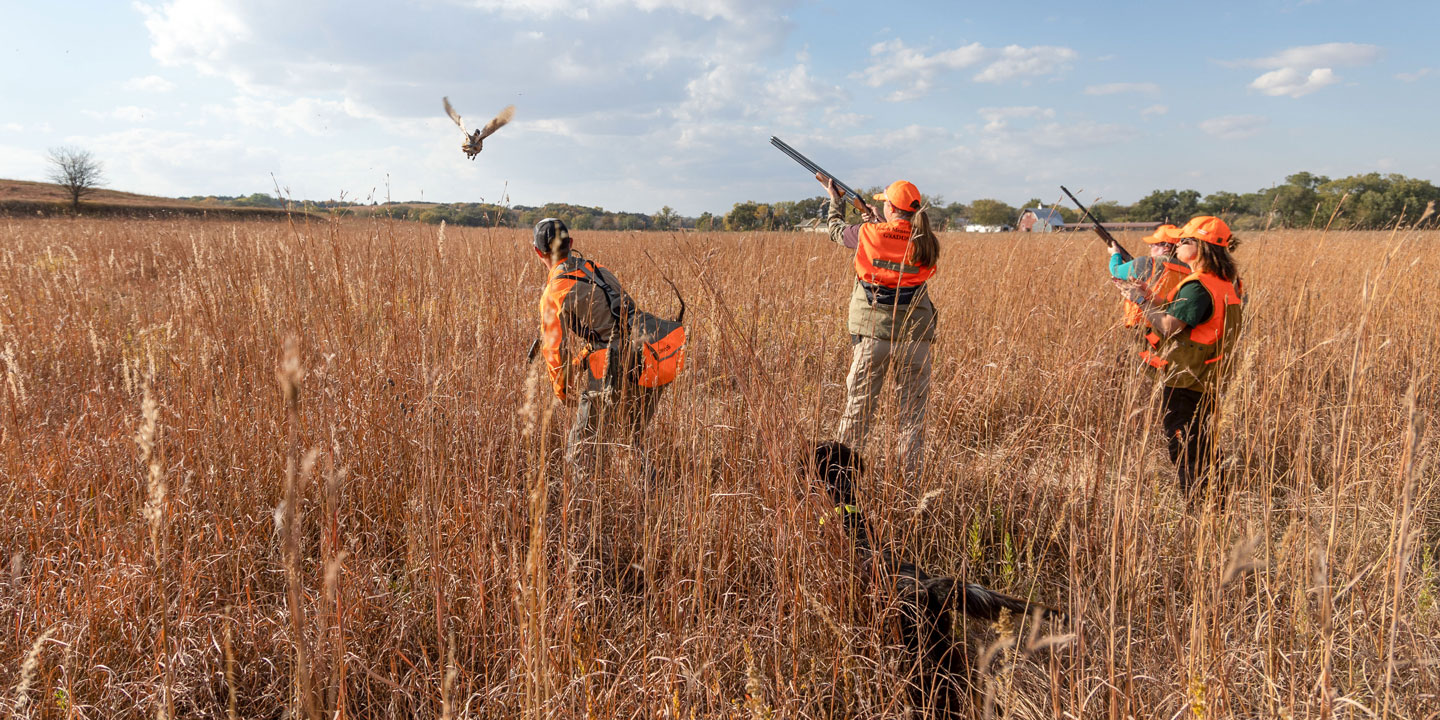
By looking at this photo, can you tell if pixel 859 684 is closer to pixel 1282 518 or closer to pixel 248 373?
pixel 1282 518

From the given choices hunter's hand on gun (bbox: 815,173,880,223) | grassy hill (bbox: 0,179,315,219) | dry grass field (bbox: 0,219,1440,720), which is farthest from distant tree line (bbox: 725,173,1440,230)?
grassy hill (bbox: 0,179,315,219)

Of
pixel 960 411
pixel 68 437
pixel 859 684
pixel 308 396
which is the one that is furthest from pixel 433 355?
pixel 960 411

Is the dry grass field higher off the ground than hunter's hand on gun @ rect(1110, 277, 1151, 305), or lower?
lower

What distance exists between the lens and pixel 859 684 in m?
1.51

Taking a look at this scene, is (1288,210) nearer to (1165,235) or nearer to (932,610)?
(1165,235)

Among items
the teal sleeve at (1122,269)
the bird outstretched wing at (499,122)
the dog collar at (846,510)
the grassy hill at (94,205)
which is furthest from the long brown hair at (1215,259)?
the grassy hill at (94,205)

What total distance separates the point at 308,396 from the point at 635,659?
1762 millimetres

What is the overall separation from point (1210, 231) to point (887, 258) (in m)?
1.38

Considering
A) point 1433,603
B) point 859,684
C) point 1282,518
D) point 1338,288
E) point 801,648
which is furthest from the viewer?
point 1338,288

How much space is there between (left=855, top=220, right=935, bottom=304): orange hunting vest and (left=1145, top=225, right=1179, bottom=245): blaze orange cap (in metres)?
1.09

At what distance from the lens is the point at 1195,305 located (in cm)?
266

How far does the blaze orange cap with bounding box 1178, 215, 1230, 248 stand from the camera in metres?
2.72

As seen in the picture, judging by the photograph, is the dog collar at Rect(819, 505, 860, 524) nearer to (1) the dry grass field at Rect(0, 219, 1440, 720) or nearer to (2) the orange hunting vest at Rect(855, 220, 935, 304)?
(1) the dry grass field at Rect(0, 219, 1440, 720)

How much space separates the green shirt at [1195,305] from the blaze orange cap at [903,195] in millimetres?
1225
